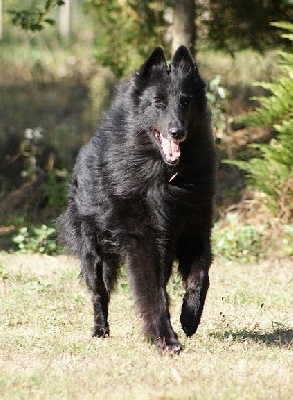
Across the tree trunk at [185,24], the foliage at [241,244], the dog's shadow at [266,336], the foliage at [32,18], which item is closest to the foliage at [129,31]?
the tree trunk at [185,24]

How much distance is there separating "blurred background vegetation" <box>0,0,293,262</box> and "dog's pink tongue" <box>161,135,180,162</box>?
14.3 ft

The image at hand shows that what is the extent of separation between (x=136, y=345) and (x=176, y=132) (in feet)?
5.46

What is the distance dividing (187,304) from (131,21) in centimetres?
834

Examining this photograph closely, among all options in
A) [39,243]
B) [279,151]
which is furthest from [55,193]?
[279,151]

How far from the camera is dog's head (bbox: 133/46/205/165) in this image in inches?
239

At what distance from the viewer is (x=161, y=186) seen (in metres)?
6.24

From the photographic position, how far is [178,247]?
21.2ft

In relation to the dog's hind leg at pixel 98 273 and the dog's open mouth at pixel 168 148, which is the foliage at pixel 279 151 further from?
the dog's open mouth at pixel 168 148

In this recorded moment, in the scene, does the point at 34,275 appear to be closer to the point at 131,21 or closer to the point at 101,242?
the point at 101,242

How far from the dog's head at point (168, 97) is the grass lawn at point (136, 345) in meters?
1.41

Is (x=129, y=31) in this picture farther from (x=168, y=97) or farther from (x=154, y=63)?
(x=168, y=97)

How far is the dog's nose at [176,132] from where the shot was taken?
599 centimetres

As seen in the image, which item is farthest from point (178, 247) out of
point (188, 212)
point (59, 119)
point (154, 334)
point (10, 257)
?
point (59, 119)

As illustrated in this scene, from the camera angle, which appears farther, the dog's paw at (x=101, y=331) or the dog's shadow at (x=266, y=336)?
the dog's paw at (x=101, y=331)
